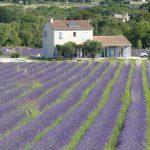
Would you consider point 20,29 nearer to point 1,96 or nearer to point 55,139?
point 1,96

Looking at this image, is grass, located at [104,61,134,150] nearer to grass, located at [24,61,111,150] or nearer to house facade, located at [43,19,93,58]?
grass, located at [24,61,111,150]

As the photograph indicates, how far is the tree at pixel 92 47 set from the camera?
46.5m

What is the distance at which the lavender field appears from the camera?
11.9 meters

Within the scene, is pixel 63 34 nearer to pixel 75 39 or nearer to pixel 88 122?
pixel 75 39

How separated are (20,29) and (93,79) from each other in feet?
134

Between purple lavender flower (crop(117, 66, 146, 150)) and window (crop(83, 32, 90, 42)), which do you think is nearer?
purple lavender flower (crop(117, 66, 146, 150))

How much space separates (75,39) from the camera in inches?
1951

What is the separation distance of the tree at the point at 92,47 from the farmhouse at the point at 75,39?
5.37ft

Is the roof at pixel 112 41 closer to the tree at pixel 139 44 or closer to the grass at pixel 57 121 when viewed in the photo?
the tree at pixel 139 44

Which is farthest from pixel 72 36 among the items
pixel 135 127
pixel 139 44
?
pixel 135 127

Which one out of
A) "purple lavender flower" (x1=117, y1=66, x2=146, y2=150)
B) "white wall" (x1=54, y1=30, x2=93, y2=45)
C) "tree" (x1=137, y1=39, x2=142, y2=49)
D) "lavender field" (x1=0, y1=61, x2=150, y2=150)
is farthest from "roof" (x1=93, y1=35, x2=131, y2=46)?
"purple lavender flower" (x1=117, y1=66, x2=146, y2=150)

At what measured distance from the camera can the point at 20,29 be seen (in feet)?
217

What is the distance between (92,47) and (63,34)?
373cm

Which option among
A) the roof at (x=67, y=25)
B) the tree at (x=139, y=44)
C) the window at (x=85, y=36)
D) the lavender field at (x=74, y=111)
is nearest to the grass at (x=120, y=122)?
the lavender field at (x=74, y=111)
